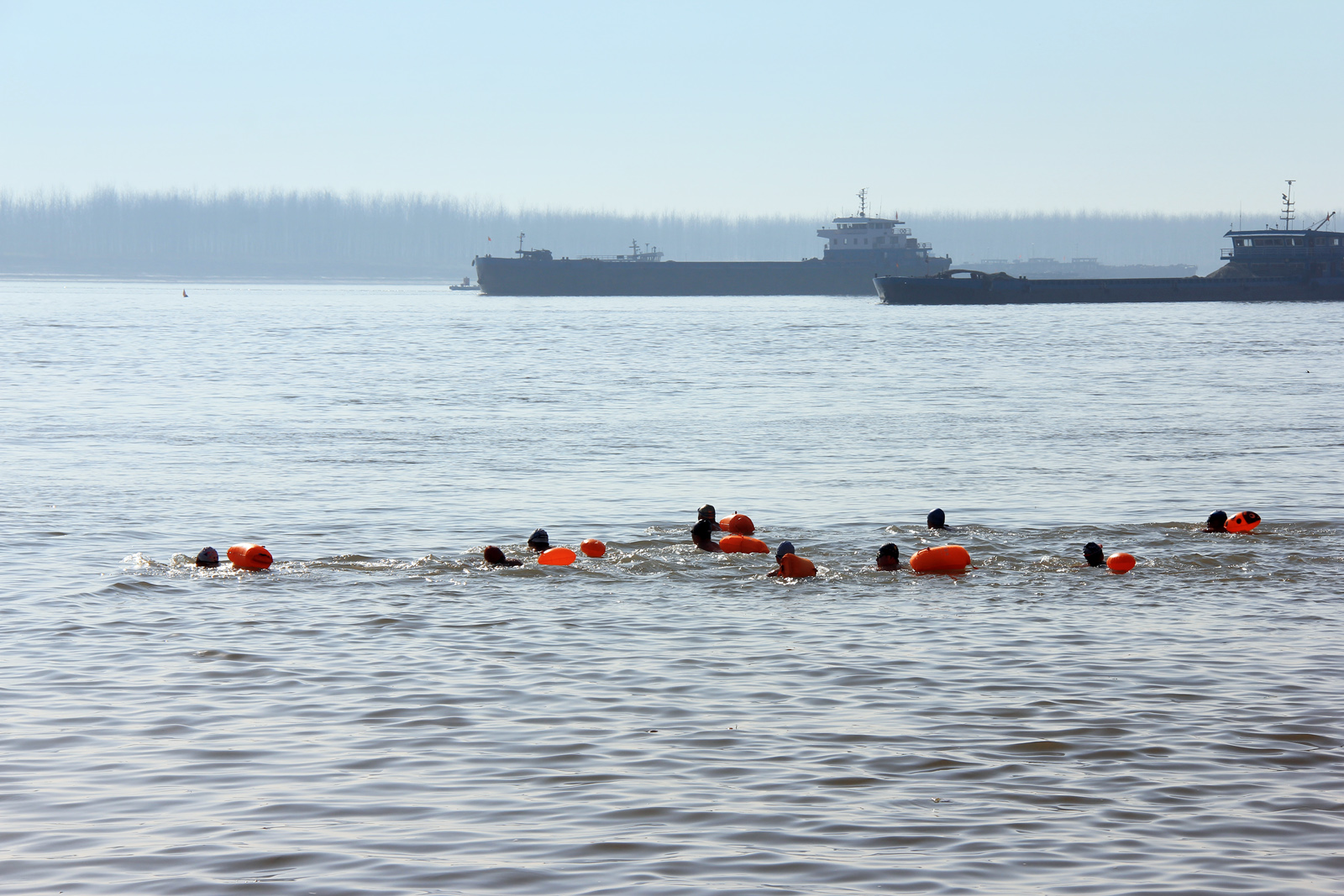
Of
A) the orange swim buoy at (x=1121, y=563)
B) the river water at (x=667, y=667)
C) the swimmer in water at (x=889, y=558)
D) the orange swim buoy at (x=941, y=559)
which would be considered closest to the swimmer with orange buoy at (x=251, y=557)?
the river water at (x=667, y=667)

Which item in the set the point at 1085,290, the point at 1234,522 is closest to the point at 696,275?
the point at 1085,290

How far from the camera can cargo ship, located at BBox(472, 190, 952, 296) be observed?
503 feet

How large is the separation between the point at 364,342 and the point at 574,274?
85203 millimetres

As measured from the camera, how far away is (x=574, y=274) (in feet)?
529

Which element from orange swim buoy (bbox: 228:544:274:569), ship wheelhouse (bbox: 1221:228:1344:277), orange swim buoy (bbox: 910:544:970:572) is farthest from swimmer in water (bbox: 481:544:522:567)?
ship wheelhouse (bbox: 1221:228:1344:277)

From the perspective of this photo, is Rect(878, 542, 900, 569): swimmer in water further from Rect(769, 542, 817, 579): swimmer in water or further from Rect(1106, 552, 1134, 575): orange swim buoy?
Rect(1106, 552, 1134, 575): orange swim buoy

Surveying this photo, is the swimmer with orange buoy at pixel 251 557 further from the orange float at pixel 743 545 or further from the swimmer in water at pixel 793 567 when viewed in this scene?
the swimmer in water at pixel 793 567

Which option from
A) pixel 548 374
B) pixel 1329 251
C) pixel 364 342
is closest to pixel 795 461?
pixel 548 374

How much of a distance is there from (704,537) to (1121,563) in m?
5.11

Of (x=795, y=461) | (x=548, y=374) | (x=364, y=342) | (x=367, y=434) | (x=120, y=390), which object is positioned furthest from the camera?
(x=364, y=342)

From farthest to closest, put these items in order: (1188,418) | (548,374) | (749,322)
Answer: (749,322) < (548,374) < (1188,418)

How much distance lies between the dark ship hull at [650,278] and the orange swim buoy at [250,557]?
144406mm

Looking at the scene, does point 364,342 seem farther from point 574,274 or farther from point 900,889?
point 574,274

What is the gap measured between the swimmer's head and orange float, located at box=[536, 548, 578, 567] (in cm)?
173
